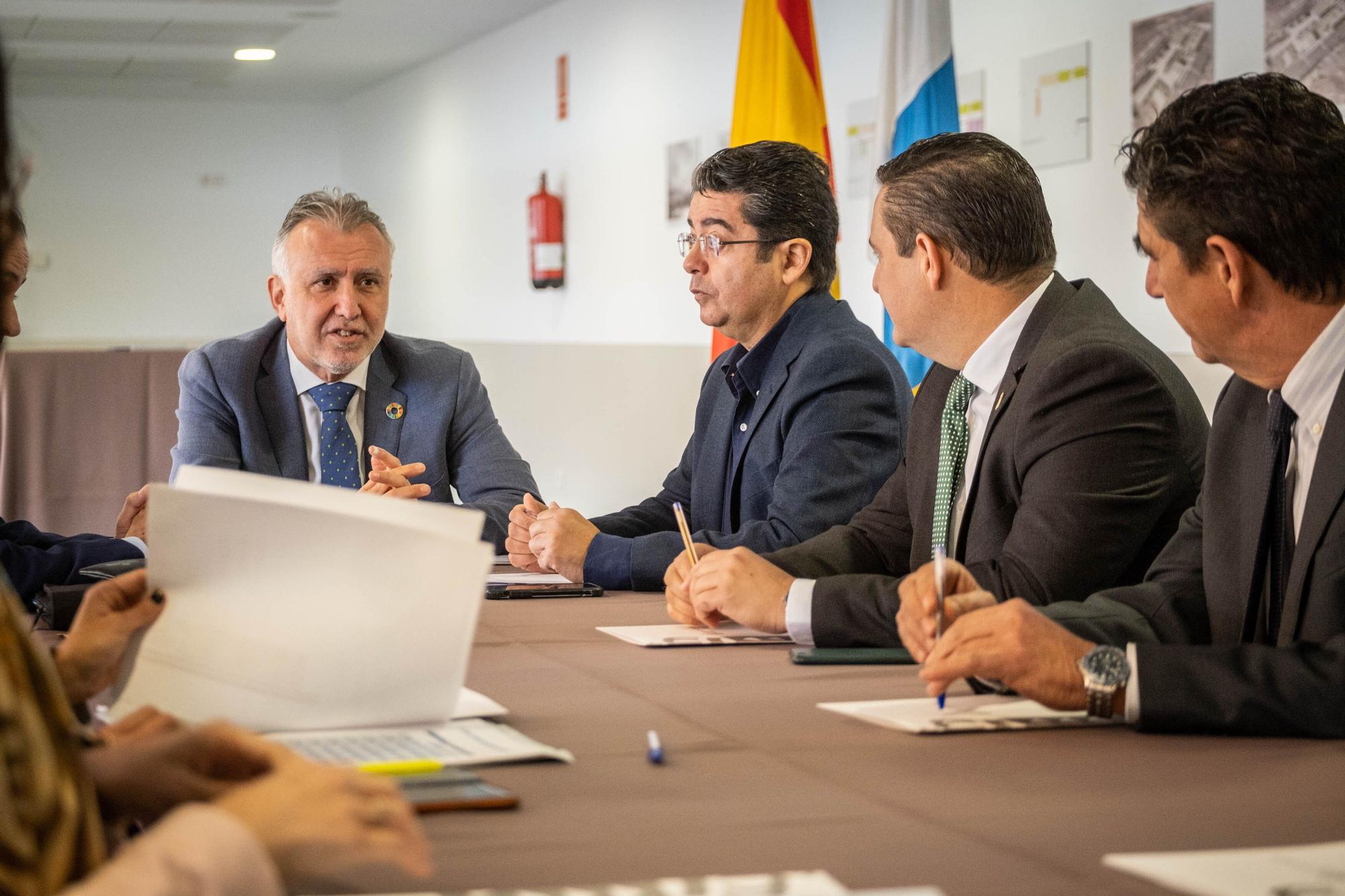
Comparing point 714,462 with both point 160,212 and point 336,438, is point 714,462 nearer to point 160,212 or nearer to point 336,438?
point 336,438

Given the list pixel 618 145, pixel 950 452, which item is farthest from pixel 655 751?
pixel 618 145

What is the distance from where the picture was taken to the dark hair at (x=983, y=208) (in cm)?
209

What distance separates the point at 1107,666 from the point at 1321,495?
1.11 ft

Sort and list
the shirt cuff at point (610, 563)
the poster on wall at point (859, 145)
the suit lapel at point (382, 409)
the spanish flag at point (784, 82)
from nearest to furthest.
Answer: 1. the shirt cuff at point (610, 563)
2. the suit lapel at point (382, 409)
3. the spanish flag at point (784, 82)
4. the poster on wall at point (859, 145)

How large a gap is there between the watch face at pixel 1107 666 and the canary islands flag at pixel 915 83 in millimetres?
2843

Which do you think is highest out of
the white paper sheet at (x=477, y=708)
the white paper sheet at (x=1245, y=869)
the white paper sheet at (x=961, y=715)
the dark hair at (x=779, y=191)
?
the dark hair at (x=779, y=191)

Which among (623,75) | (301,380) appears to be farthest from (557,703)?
(623,75)

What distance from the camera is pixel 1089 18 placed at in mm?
4066

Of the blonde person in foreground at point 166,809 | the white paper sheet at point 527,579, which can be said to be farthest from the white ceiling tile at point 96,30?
the blonde person in foreground at point 166,809

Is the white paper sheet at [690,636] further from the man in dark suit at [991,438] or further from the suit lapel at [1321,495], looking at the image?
the suit lapel at [1321,495]

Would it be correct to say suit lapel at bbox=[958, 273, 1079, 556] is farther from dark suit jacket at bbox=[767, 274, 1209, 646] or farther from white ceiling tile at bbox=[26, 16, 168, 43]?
white ceiling tile at bbox=[26, 16, 168, 43]

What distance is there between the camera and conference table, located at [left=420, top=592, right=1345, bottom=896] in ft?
2.88

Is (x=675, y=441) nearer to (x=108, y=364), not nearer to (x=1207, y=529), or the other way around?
(x=108, y=364)

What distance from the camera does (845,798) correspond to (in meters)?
1.03
